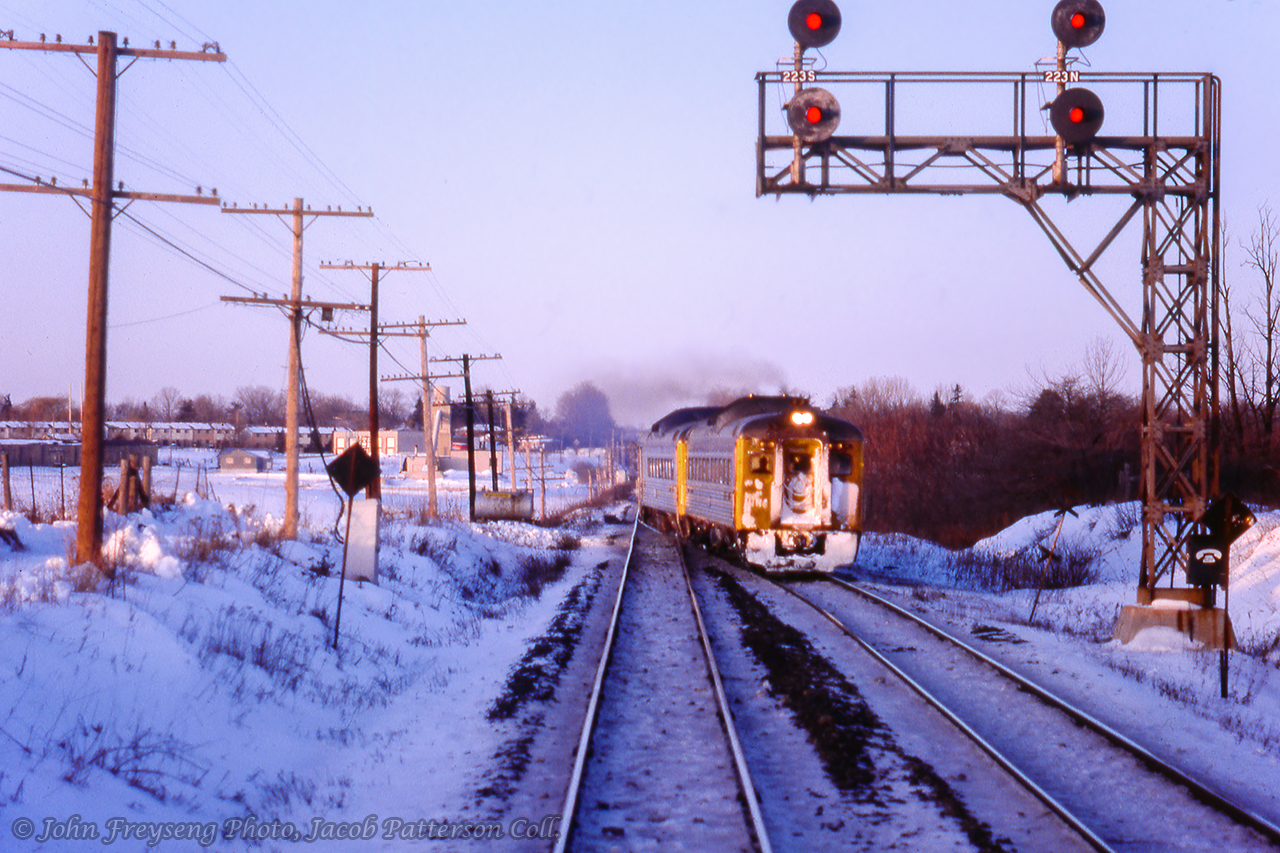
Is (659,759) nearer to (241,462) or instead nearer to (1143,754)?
(1143,754)

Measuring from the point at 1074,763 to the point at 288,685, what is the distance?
6.84 meters

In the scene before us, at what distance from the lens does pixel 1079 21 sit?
455 inches

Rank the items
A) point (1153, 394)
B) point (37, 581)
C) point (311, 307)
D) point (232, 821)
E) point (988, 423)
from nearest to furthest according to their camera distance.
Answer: point (232, 821) → point (37, 581) → point (1153, 394) → point (311, 307) → point (988, 423)

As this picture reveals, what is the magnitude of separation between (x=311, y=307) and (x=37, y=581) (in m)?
13.3

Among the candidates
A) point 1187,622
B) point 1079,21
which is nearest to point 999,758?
point 1187,622

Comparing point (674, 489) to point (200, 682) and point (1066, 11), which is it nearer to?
point (1066, 11)

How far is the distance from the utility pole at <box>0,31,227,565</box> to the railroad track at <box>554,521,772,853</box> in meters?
6.60

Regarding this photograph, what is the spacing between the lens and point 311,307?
876 inches

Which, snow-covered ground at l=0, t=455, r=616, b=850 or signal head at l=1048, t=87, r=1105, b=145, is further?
signal head at l=1048, t=87, r=1105, b=145

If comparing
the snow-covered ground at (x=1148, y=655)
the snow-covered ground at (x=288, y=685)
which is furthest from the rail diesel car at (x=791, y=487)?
the snow-covered ground at (x=288, y=685)

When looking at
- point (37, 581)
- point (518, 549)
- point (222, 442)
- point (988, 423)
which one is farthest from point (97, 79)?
point (222, 442)

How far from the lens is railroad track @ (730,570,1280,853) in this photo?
617 centimetres

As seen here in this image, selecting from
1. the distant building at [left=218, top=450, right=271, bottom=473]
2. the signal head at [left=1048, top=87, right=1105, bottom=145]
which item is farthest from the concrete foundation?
the distant building at [left=218, top=450, right=271, bottom=473]

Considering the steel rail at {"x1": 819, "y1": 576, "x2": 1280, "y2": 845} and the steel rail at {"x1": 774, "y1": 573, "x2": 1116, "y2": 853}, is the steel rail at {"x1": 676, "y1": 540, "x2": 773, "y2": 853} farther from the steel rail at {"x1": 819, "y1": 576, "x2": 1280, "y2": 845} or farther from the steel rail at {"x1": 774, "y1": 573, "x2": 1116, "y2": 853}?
the steel rail at {"x1": 819, "y1": 576, "x2": 1280, "y2": 845}
